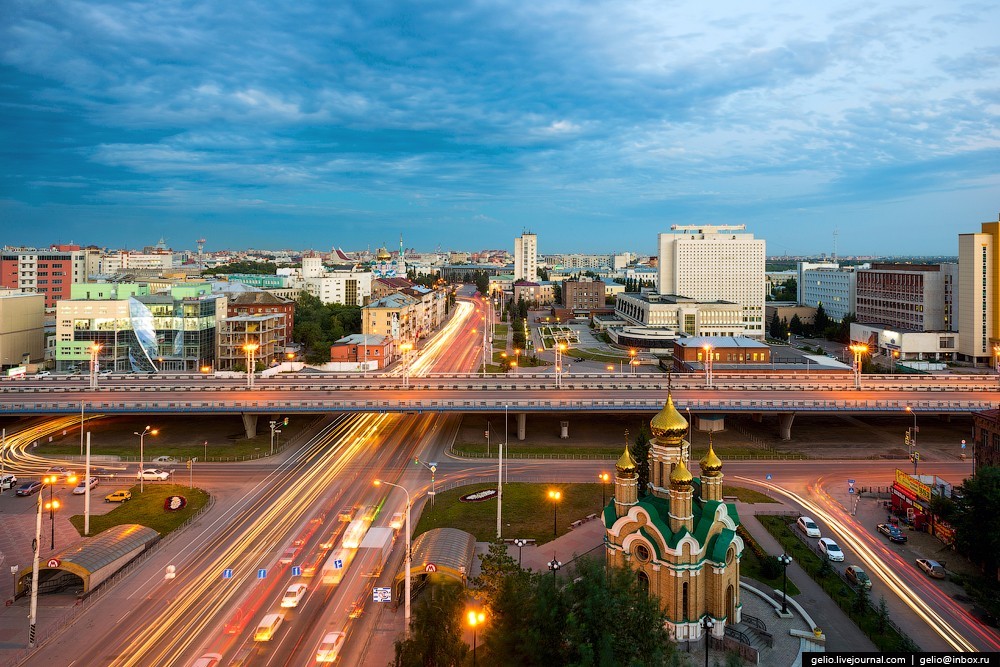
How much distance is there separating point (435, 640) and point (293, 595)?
1137 centimetres

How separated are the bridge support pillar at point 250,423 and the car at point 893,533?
1981 inches

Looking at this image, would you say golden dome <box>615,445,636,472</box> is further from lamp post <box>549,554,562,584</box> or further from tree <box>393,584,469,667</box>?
tree <box>393,584,469,667</box>

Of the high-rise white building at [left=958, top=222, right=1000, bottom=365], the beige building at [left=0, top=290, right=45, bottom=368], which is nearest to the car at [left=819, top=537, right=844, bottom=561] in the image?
the high-rise white building at [left=958, top=222, right=1000, bottom=365]

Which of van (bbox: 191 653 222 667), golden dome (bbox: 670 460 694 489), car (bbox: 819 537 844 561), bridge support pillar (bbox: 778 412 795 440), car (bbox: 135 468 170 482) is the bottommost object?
van (bbox: 191 653 222 667)

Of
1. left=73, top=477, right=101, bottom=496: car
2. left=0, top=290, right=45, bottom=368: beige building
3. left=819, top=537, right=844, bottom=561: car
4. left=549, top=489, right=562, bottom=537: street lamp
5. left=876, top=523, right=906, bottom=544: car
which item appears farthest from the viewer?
left=0, top=290, right=45, bottom=368: beige building

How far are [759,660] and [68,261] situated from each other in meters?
164

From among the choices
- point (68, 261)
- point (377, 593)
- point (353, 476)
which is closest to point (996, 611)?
point (377, 593)

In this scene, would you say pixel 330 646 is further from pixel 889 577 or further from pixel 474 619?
pixel 889 577

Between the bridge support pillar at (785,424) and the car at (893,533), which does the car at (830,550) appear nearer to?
the car at (893,533)

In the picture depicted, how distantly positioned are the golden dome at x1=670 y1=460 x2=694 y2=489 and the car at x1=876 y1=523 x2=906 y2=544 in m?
19.6

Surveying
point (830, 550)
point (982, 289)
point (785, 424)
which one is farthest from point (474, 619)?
point (982, 289)

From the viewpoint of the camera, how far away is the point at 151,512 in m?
40.3

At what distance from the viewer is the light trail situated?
2655cm

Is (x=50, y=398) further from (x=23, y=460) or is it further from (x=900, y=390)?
(x=900, y=390)
